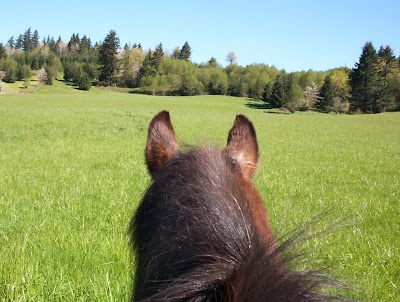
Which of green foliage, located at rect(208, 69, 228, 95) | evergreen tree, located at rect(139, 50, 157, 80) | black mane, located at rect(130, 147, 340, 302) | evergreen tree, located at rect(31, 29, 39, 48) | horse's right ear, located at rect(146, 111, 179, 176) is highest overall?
evergreen tree, located at rect(31, 29, 39, 48)

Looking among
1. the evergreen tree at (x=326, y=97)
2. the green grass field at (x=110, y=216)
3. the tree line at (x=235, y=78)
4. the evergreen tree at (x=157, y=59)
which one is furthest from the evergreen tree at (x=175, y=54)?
the green grass field at (x=110, y=216)

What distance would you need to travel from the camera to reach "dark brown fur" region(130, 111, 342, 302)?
30.4 inches

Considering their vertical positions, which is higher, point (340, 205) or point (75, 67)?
point (75, 67)

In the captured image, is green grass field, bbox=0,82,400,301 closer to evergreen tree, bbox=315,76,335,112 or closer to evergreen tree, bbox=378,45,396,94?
evergreen tree, bbox=315,76,335,112

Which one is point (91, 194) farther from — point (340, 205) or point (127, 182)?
point (340, 205)

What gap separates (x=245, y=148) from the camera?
1880 millimetres

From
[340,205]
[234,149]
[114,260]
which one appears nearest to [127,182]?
[114,260]

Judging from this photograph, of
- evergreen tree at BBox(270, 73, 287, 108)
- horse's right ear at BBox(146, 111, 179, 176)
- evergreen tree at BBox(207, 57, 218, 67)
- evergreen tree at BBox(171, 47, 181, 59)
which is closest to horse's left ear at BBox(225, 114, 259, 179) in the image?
horse's right ear at BBox(146, 111, 179, 176)

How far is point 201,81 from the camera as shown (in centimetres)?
10881

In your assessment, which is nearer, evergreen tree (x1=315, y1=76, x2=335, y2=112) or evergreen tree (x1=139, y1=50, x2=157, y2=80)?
evergreen tree (x1=315, y1=76, x2=335, y2=112)

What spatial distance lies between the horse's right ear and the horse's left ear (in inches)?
13.8

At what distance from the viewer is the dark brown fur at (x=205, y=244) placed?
2.53 feet

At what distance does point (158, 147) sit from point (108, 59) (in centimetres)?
11126

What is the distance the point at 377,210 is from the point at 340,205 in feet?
1.98
